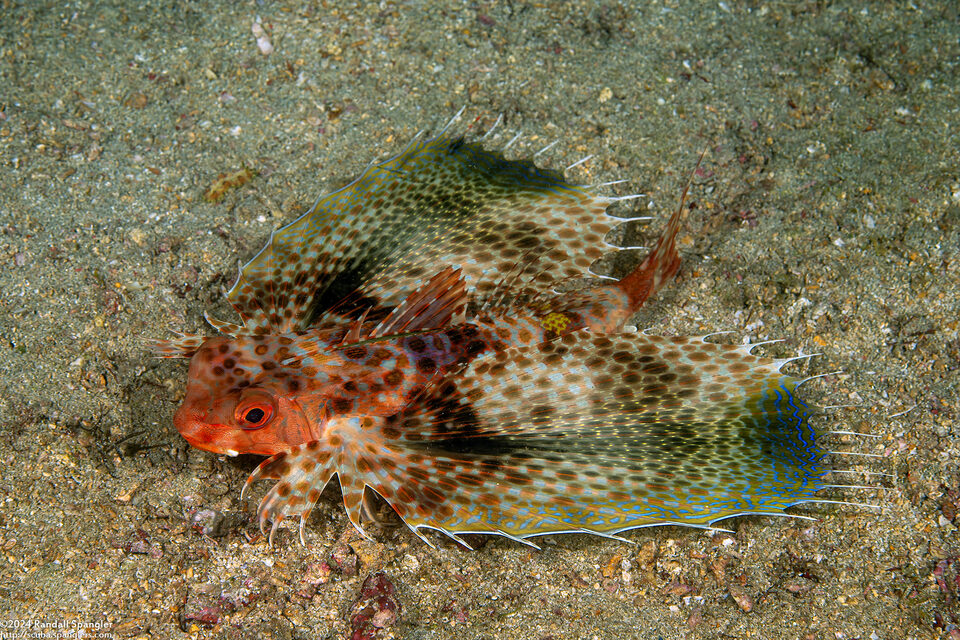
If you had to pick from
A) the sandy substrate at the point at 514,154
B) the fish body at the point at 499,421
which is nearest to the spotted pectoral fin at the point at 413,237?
the fish body at the point at 499,421

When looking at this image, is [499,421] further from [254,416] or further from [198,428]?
[198,428]

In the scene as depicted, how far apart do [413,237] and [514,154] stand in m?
1.28

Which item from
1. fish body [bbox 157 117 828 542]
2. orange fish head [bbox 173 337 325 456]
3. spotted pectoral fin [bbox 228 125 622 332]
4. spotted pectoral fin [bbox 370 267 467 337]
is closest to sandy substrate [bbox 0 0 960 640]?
fish body [bbox 157 117 828 542]

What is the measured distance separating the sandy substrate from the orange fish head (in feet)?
1.36

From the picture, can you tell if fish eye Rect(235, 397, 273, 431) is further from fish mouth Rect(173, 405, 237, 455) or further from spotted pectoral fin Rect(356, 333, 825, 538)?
spotted pectoral fin Rect(356, 333, 825, 538)

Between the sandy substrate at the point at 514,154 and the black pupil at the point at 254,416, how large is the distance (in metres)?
0.54

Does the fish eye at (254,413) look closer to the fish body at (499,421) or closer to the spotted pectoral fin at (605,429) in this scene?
the fish body at (499,421)

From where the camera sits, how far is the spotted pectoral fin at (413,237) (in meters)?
3.55

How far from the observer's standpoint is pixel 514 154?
459 cm

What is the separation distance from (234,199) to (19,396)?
5.47 ft

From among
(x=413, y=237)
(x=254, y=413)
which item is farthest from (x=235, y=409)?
(x=413, y=237)

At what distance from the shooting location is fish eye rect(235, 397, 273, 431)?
9.41 feet

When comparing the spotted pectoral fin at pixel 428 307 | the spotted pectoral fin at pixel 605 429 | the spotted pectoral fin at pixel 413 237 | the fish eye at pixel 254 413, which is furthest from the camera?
the spotted pectoral fin at pixel 413 237

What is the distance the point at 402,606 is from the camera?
2.90 metres
